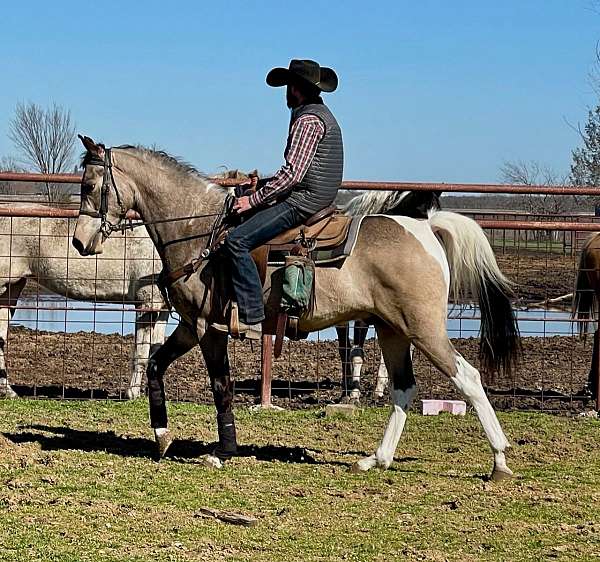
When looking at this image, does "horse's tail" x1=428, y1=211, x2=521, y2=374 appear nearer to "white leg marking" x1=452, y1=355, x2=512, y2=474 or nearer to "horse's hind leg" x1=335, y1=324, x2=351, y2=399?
"white leg marking" x1=452, y1=355, x2=512, y2=474

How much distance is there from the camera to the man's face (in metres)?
7.00

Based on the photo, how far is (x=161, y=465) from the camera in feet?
23.4

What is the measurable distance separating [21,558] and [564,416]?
249 inches

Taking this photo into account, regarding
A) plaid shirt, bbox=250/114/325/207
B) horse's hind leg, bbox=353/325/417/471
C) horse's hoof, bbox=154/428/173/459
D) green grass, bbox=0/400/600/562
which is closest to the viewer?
green grass, bbox=0/400/600/562

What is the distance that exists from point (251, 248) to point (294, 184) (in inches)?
20.4

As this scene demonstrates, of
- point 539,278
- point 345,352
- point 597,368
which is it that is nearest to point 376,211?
point 345,352

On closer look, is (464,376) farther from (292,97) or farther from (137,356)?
(137,356)

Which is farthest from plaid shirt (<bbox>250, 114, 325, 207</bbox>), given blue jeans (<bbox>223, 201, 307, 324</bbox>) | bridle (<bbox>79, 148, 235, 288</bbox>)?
bridle (<bbox>79, 148, 235, 288</bbox>)

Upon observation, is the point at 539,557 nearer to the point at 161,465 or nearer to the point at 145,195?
the point at 161,465

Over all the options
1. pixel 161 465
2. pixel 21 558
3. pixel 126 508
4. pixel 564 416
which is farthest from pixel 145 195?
pixel 564 416

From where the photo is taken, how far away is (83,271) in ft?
37.4

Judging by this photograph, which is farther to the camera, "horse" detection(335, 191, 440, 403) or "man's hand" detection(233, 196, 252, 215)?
"horse" detection(335, 191, 440, 403)

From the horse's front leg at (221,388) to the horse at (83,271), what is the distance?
358cm

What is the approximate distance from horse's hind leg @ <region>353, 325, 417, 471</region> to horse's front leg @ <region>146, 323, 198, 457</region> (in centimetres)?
135
